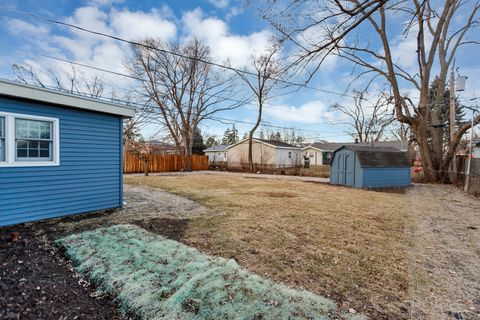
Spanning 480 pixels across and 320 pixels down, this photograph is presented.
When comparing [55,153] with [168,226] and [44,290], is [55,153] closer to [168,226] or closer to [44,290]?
[168,226]

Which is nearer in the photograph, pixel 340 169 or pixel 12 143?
pixel 12 143

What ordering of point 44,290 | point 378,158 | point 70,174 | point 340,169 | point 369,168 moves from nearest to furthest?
point 44,290
point 70,174
point 369,168
point 378,158
point 340,169

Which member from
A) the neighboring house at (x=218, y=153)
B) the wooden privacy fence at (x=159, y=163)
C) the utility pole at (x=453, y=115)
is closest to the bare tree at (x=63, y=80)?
the wooden privacy fence at (x=159, y=163)

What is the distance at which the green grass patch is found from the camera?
208cm

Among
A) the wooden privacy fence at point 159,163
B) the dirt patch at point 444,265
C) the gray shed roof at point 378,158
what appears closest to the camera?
the dirt patch at point 444,265

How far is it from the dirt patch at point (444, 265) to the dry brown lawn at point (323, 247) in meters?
→ 0.15

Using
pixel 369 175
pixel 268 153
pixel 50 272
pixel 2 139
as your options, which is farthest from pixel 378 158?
pixel 268 153

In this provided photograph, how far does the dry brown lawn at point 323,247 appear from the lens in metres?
2.52

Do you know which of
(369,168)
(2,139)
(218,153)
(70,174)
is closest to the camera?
(2,139)

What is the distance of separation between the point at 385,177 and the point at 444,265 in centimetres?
1002

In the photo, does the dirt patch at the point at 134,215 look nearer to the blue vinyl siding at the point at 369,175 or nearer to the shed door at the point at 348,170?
the blue vinyl siding at the point at 369,175

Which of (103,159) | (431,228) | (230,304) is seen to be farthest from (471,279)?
(103,159)

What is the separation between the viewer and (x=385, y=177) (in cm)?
1212

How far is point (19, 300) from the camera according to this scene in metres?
2.17
